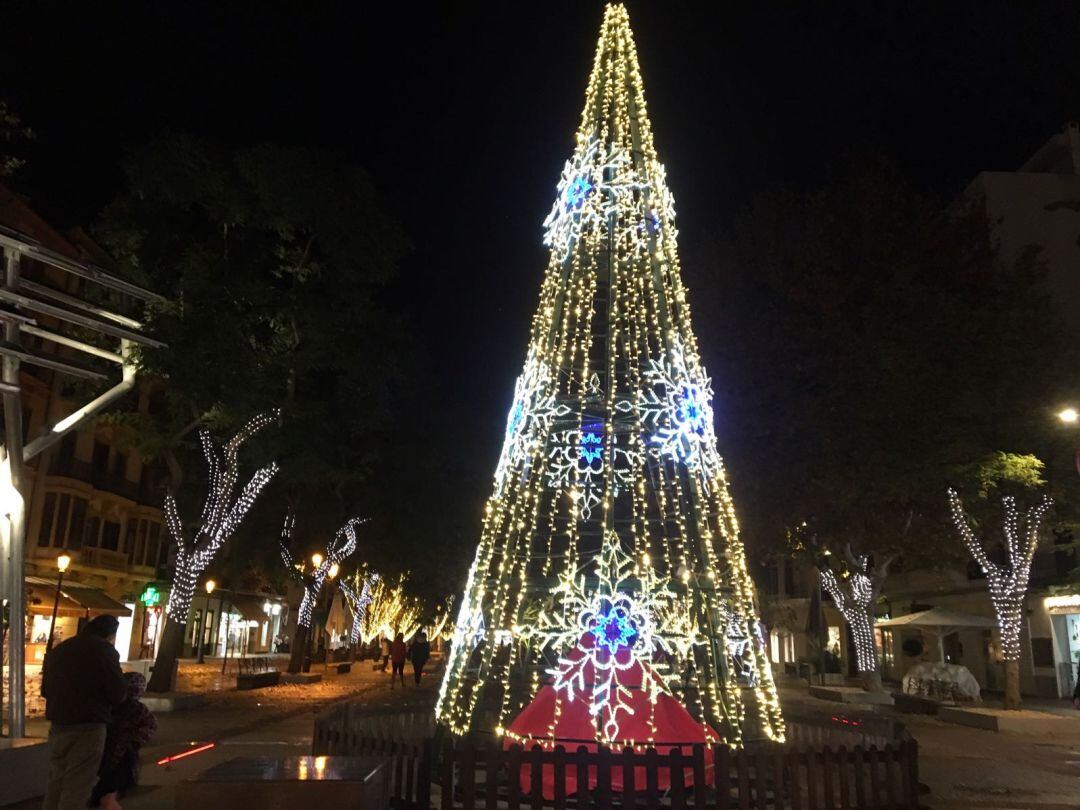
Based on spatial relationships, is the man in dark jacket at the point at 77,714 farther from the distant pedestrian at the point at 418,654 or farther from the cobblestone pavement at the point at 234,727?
the distant pedestrian at the point at 418,654

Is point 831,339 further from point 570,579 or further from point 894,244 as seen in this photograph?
point 570,579

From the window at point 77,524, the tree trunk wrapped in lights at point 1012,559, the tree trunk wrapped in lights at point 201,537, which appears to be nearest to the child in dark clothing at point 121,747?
the tree trunk wrapped in lights at point 201,537

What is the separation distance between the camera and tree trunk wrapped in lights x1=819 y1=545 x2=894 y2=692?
23.7m

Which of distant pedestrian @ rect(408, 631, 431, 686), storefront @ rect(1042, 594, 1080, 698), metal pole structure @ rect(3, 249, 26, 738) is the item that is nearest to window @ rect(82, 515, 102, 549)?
distant pedestrian @ rect(408, 631, 431, 686)

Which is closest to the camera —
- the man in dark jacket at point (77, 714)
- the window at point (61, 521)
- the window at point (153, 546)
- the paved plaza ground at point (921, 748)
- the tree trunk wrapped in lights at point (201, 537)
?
the man in dark jacket at point (77, 714)

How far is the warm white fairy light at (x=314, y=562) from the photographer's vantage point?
92.5ft

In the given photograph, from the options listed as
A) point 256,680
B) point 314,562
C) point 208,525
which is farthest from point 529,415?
point 314,562

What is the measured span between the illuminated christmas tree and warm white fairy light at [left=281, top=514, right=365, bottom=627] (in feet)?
62.1

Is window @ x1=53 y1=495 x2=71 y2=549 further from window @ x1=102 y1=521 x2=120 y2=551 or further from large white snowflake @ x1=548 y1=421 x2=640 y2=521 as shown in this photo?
large white snowflake @ x1=548 y1=421 x2=640 y2=521

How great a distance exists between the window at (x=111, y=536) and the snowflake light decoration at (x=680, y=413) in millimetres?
32983

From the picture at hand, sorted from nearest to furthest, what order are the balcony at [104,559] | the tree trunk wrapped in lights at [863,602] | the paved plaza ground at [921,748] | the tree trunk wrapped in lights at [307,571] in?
the paved plaza ground at [921,748], the tree trunk wrapped in lights at [863,602], the tree trunk wrapped in lights at [307,571], the balcony at [104,559]

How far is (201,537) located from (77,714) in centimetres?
1446

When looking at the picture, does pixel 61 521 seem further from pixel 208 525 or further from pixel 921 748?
pixel 921 748

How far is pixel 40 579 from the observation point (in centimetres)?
2902
